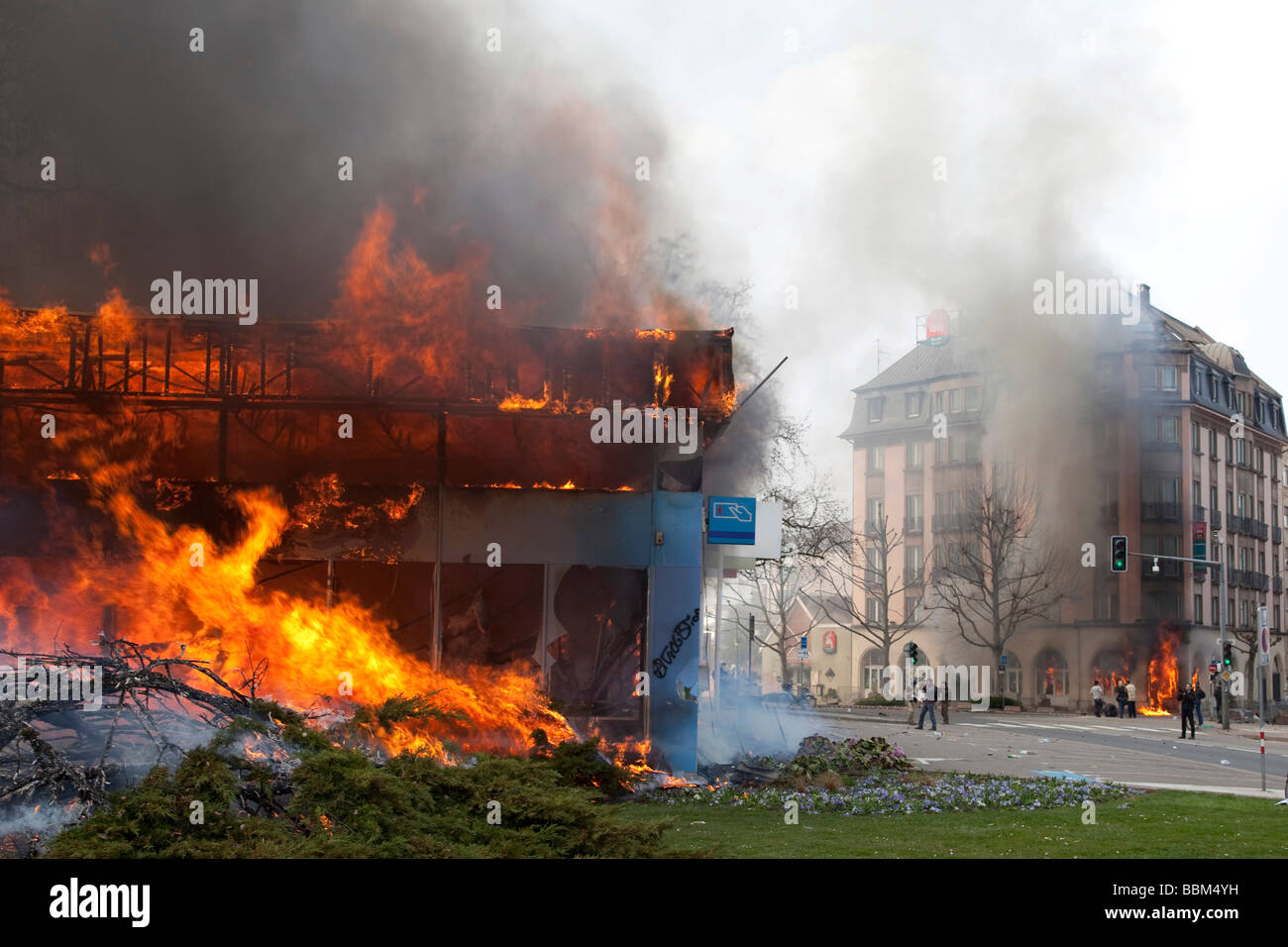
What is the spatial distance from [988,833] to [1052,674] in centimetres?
5190

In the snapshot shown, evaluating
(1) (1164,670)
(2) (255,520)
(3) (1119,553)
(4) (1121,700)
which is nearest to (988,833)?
(2) (255,520)

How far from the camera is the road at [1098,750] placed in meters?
19.1

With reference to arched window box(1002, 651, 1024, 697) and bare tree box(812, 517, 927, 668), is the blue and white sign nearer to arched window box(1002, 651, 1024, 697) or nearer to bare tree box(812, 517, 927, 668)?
bare tree box(812, 517, 927, 668)

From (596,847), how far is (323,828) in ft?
6.50

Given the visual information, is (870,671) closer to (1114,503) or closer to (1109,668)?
(1109,668)

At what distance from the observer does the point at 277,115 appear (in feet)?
59.0

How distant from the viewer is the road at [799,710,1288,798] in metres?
Result: 19.1

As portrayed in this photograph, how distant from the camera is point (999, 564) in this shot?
53.9m

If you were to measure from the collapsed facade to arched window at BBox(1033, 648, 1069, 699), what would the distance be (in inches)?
2.6

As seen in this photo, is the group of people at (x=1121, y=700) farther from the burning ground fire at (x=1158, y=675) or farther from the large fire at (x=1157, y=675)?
the large fire at (x=1157, y=675)

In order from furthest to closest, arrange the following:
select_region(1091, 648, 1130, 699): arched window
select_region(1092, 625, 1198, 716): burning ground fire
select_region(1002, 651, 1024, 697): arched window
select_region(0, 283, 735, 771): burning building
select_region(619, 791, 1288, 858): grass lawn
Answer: select_region(1002, 651, 1024, 697): arched window < select_region(1091, 648, 1130, 699): arched window < select_region(1092, 625, 1198, 716): burning ground fire < select_region(0, 283, 735, 771): burning building < select_region(619, 791, 1288, 858): grass lawn

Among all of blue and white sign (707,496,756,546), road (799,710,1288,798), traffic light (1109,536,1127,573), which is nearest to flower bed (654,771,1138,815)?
road (799,710,1288,798)

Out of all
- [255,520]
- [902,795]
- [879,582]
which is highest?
[255,520]
